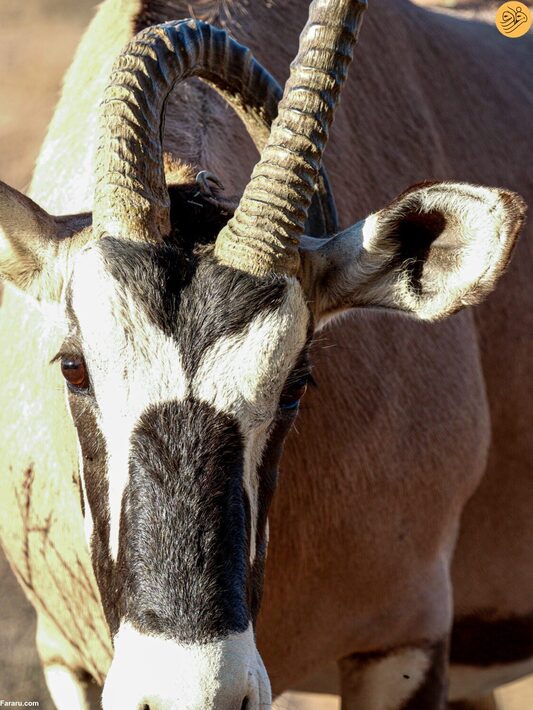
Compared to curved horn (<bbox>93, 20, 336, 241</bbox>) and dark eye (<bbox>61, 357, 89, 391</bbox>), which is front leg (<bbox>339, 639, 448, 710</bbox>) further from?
curved horn (<bbox>93, 20, 336, 241</bbox>)

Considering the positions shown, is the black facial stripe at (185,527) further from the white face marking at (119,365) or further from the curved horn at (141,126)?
the curved horn at (141,126)

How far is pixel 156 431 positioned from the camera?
2.85m

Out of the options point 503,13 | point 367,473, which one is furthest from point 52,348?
point 503,13

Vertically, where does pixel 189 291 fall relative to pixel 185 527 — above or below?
above

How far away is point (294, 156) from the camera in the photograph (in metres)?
3.16

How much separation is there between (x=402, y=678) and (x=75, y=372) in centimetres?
204

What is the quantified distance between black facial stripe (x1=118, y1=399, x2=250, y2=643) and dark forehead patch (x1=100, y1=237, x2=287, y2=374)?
17 cm

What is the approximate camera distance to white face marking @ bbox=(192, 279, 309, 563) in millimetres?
2908

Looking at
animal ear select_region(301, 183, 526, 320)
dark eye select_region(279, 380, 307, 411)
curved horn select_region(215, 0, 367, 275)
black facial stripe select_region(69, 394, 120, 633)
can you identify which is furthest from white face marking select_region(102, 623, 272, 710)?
animal ear select_region(301, 183, 526, 320)

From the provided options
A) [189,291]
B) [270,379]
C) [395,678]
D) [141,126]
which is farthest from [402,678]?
[141,126]

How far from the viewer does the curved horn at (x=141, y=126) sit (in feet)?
10.2

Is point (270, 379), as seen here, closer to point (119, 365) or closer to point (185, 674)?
point (119, 365)

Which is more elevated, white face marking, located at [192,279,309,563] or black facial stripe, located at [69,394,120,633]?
white face marking, located at [192,279,309,563]

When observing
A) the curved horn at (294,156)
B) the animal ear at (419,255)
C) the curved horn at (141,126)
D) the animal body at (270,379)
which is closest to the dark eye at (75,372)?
the animal body at (270,379)
